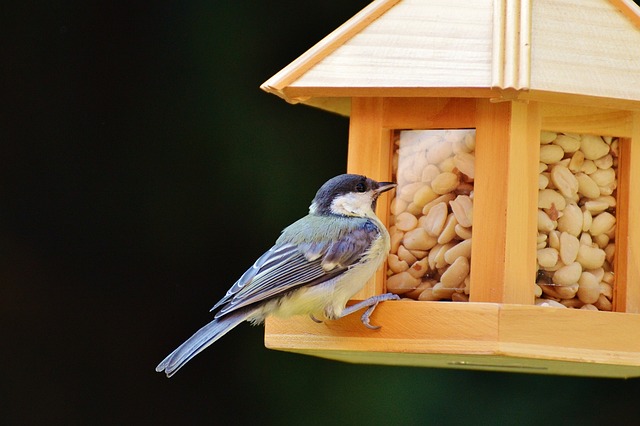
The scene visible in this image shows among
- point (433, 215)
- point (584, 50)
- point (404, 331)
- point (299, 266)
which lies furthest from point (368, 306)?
point (584, 50)

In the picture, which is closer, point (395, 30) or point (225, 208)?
point (395, 30)

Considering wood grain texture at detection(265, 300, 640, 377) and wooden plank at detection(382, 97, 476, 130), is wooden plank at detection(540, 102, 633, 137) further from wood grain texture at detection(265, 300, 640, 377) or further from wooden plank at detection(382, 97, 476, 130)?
wood grain texture at detection(265, 300, 640, 377)

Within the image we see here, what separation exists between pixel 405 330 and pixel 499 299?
0.30 meters

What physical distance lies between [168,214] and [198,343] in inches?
82.4

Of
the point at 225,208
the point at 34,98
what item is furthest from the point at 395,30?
the point at 34,98

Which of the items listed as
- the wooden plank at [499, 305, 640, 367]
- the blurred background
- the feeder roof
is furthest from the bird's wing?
the blurred background

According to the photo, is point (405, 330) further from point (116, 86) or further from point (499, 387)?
point (116, 86)

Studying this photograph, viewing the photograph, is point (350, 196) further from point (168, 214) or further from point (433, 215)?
point (168, 214)

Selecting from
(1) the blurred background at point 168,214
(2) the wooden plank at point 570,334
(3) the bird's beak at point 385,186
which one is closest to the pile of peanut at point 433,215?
(3) the bird's beak at point 385,186

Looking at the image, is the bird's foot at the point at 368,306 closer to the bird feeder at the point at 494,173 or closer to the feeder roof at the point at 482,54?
the bird feeder at the point at 494,173

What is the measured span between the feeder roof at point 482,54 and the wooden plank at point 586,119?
0.83 feet

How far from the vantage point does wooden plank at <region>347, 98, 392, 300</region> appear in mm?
3867

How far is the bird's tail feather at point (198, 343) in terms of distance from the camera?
3.55 meters

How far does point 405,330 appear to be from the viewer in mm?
3502
